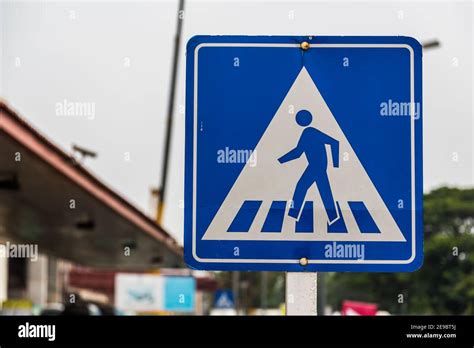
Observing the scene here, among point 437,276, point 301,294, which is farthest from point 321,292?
point 437,276

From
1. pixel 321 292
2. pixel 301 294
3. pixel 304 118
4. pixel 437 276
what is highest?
pixel 304 118

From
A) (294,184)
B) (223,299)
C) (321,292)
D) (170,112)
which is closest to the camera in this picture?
(294,184)

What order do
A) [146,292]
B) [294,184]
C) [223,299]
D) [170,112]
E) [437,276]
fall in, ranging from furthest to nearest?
Answer: [437,276], [146,292], [223,299], [170,112], [294,184]

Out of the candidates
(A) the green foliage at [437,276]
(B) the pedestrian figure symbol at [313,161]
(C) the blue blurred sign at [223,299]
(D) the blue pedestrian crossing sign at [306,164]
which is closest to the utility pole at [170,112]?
(C) the blue blurred sign at [223,299]

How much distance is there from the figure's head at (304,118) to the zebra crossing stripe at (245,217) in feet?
1.00

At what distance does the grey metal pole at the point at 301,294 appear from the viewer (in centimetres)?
384

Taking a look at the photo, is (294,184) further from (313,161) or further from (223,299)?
(223,299)

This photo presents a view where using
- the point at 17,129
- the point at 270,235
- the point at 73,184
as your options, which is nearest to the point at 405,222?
the point at 270,235

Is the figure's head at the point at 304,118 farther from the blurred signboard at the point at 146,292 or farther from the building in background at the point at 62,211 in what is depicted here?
the blurred signboard at the point at 146,292

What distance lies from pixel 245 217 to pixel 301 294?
Result: 1.05 ft

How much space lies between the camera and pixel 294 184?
3.82 metres
